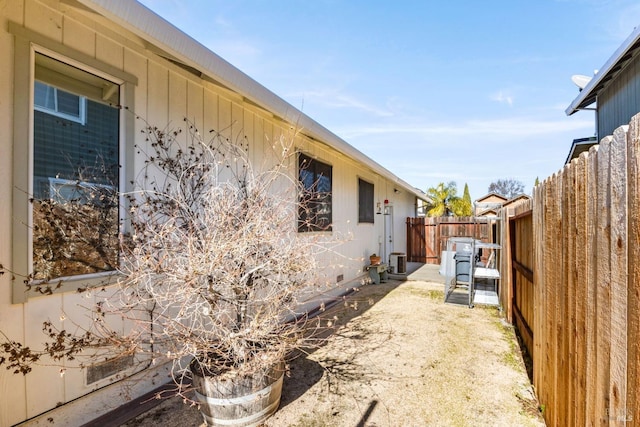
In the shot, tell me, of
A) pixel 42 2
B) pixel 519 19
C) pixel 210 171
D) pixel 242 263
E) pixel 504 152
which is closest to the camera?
pixel 42 2

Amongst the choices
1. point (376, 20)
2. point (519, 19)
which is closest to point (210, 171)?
point (376, 20)

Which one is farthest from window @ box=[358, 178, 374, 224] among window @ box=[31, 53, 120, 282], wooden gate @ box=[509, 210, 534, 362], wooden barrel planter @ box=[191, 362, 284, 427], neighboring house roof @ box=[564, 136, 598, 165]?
window @ box=[31, 53, 120, 282]

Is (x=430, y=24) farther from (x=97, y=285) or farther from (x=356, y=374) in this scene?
(x=97, y=285)

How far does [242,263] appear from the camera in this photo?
253 centimetres

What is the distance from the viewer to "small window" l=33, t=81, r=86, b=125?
231cm

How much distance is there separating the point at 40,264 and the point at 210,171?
1.71 m

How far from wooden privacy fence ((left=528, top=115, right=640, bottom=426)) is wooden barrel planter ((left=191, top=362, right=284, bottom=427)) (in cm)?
201

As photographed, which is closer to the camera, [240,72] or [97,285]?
[97,285]

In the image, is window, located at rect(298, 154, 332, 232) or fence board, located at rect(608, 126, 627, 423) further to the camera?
window, located at rect(298, 154, 332, 232)

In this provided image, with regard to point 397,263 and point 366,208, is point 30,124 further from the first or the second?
point 397,263

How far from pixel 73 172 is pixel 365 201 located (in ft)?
23.4

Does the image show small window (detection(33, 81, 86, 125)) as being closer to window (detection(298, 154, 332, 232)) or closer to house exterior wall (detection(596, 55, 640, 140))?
window (detection(298, 154, 332, 232))

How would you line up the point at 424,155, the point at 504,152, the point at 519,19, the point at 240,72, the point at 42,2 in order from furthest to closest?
the point at 504,152 < the point at 424,155 < the point at 519,19 < the point at 240,72 < the point at 42,2

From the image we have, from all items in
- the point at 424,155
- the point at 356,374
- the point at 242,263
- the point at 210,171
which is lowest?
the point at 356,374
